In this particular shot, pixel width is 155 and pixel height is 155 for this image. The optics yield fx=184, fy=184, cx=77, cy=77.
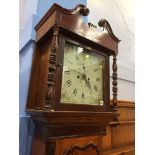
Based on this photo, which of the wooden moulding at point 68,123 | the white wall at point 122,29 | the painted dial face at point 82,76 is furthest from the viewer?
the white wall at point 122,29

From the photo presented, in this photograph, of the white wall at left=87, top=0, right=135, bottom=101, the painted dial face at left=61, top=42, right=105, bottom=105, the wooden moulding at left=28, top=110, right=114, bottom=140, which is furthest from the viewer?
the white wall at left=87, top=0, right=135, bottom=101

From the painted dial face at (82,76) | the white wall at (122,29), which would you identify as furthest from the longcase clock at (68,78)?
the white wall at (122,29)

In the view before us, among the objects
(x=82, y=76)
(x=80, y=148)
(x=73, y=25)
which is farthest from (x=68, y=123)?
(x=73, y=25)

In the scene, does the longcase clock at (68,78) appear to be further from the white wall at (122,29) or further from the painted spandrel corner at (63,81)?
the white wall at (122,29)

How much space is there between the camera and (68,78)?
92cm

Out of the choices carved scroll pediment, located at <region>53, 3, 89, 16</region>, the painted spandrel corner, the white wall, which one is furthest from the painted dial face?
the white wall

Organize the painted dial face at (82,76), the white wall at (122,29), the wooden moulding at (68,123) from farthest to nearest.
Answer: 1. the white wall at (122,29)
2. the painted dial face at (82,76)
3. the wooden moulding at (68,123)

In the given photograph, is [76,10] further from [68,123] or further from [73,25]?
[68,123]

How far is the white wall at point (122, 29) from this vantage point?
1720 millimetres

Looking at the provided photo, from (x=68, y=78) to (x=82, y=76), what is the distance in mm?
108

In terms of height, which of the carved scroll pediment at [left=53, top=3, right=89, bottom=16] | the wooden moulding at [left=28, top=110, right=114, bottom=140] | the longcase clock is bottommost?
the wooden moulding at [left=28, top=110, right=114, bottom=140]

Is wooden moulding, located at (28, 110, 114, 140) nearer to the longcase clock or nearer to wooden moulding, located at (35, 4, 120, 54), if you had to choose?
the longcase clock

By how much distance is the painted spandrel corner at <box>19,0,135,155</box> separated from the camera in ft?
2.76
